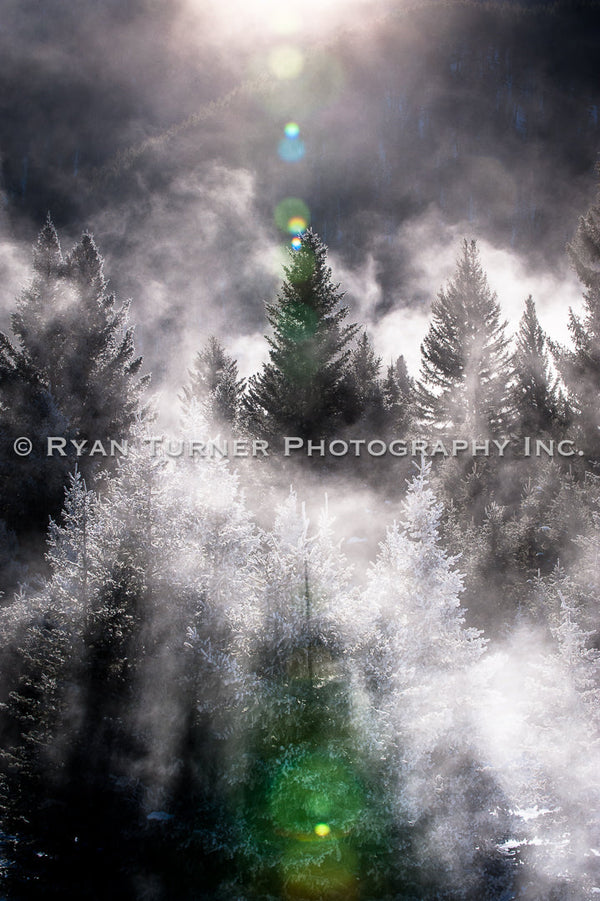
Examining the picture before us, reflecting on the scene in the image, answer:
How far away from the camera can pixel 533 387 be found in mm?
37219

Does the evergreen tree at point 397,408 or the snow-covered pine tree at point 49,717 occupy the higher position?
the evergreen tree at point 397,408

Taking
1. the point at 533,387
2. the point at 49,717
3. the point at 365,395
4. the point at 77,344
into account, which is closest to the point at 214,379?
the point at 365,395

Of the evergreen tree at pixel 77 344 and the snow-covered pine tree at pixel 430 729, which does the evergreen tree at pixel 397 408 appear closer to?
the evergreen tree at pixel 77 344

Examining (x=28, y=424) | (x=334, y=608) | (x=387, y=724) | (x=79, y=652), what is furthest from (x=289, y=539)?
(x=28, y=424)

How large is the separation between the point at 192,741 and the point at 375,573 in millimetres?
6137

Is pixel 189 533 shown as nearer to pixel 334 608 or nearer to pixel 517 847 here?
pixel 334 608

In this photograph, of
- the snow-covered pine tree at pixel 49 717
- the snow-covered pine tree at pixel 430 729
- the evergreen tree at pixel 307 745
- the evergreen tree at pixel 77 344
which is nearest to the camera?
the evergreen tree at pixel 307 745

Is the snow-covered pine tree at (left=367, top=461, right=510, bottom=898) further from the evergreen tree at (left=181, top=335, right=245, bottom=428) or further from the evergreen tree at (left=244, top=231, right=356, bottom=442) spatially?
the evergreen tree at (left=181, top=335, right=245, bottom=428)

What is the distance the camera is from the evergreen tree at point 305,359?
85.5ft

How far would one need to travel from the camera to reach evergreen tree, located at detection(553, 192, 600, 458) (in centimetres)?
2584

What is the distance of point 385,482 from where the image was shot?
1134 inches

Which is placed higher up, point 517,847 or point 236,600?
point 236,600

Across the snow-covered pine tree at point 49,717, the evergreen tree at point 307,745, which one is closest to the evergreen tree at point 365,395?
the evergreen tree at point 307,745

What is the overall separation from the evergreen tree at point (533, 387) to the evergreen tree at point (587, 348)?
4698 mm
